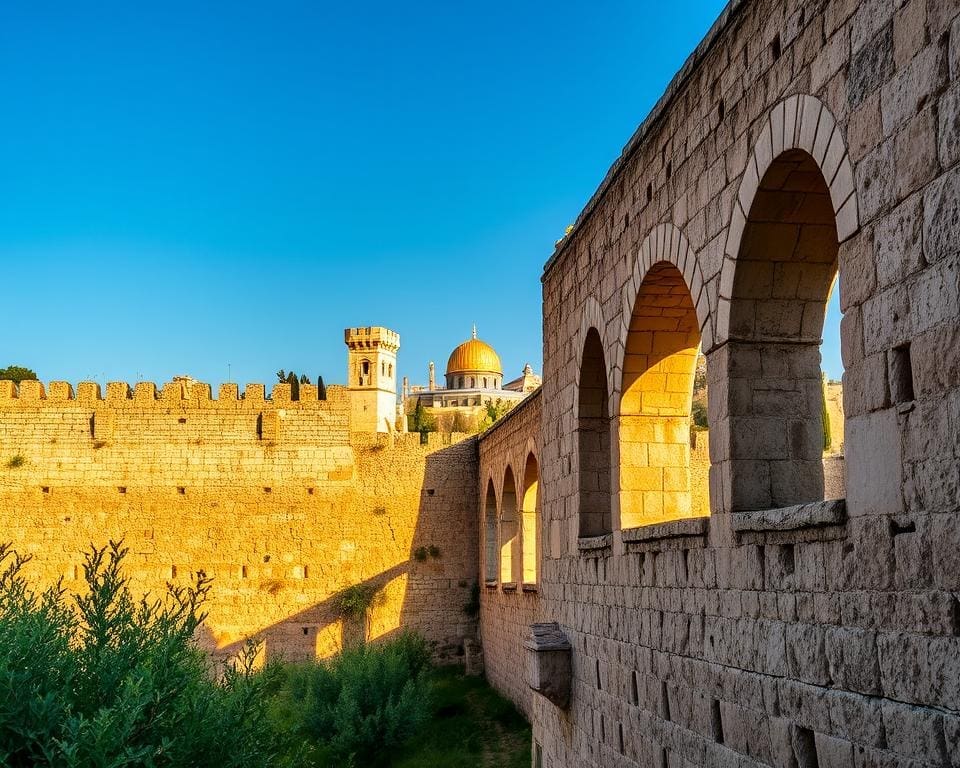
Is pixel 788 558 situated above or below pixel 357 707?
above

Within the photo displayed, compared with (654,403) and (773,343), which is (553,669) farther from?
(773,343)

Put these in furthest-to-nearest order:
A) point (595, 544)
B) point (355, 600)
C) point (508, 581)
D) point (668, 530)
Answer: point (355, 600)
point (508, 581)
point (595, 544)
point (668, 530)

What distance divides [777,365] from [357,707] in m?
10.9

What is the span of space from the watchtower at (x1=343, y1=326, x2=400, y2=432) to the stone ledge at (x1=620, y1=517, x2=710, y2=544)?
3121 centimetres

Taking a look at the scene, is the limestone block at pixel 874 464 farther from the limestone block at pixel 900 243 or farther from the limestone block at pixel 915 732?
the limestone block at pixel 915 732

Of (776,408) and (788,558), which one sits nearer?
(788,558)

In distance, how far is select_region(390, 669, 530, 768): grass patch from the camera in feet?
45.0

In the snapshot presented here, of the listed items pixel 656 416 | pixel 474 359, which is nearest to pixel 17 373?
pixel 474 359

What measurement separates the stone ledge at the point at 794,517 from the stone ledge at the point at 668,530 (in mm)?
477

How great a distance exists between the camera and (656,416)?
730 centimetres

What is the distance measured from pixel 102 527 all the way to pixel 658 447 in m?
15.9

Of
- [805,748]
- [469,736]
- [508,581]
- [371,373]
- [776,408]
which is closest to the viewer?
[805,748]

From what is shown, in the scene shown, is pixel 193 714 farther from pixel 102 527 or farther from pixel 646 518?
pixel 102 527

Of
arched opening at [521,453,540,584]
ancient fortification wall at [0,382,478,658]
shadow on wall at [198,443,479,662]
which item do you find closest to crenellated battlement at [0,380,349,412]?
ancient fortification wall at [0,382,478,658]
